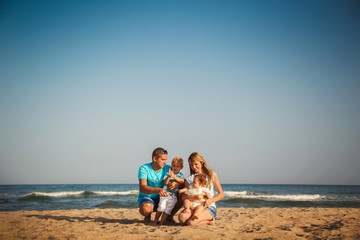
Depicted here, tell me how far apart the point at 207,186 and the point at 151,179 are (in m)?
1.16

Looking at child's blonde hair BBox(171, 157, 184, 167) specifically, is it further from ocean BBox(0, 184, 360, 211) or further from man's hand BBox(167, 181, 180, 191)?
ocean BBox(0, 184, 360, 211)

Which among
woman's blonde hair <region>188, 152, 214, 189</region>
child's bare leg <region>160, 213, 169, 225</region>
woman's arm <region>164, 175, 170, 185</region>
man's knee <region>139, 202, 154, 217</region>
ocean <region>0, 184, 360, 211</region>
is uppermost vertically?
woman's blonde hair <region>188, 152, 214, 189</region>

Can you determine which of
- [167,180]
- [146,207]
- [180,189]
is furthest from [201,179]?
[146,207]

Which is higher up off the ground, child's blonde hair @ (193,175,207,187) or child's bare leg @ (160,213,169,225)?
child's blonde hair @ (193,175,207,187)

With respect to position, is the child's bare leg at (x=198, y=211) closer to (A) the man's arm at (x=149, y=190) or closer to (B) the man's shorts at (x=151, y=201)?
(A) the man's arm at (x=149, y=190)

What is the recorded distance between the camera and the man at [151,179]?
4.45m

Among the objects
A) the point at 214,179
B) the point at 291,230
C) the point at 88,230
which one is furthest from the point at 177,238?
the point at 291,230

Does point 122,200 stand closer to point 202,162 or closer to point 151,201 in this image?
point 151,201

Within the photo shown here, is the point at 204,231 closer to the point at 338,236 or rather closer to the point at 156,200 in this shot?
the point at 156,200

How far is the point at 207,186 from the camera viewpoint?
423 centimetres

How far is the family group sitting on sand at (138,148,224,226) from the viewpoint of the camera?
4105 millimetres

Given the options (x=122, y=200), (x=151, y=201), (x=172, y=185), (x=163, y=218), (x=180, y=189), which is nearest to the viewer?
(x=172, y=185)

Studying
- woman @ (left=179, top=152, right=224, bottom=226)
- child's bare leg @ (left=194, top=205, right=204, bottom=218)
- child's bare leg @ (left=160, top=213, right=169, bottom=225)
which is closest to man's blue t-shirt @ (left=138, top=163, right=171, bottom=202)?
child's bare leg @ (left=160, top=213, right=169, bottom=225)

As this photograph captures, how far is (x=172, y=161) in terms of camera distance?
4461 mm
